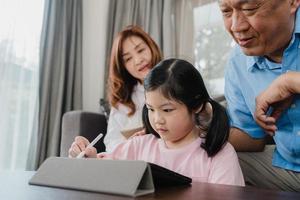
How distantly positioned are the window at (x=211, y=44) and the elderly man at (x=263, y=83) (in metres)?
1.44

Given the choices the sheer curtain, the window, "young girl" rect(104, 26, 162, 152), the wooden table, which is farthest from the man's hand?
the sheer curtain

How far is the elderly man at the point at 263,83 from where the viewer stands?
98cm

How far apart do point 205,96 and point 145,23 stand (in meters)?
2.02

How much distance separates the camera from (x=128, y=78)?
80.7 inches

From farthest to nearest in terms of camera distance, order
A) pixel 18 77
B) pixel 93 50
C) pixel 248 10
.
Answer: pixel 93 50
pixel 18 77
pixel 248 10

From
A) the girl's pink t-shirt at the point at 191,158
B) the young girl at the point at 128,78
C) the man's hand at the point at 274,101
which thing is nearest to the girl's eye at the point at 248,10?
the man's hand at the point at 274,101

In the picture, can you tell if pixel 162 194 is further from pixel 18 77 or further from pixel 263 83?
pixel 18 77

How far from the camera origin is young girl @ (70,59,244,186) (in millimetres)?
1007

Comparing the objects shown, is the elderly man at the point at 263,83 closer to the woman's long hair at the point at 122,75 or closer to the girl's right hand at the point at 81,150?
the girl's right hand at the point at 81,150

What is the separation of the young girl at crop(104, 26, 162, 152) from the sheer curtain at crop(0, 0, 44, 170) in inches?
36.0

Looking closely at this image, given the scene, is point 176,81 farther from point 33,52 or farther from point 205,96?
point 33,52

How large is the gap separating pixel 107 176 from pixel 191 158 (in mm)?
464

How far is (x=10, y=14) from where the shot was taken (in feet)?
8.22

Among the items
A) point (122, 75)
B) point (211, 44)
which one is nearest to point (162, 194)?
point (122, 75)
